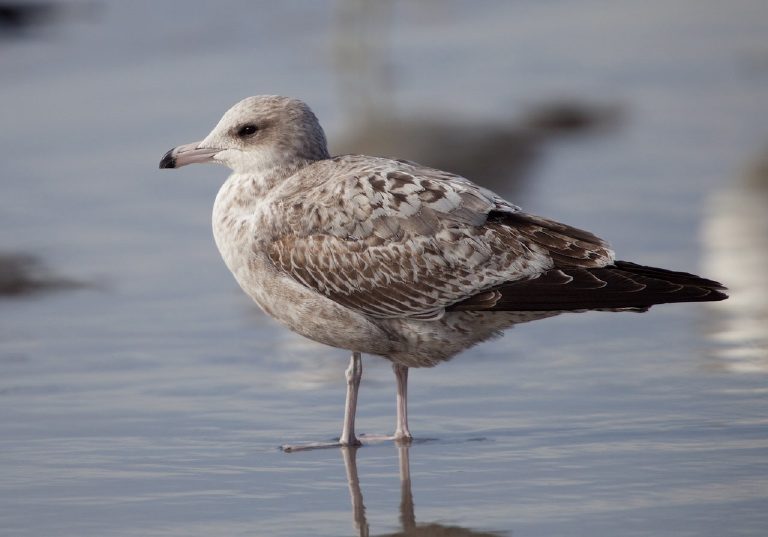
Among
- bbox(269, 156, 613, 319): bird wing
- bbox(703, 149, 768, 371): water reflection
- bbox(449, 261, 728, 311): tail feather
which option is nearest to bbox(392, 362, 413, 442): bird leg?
bbox(269, 156, 613, 319): bird wing

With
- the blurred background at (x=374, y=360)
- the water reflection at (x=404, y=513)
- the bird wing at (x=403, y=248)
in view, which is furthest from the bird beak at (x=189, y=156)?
the water reflection at (x=404, y=513)

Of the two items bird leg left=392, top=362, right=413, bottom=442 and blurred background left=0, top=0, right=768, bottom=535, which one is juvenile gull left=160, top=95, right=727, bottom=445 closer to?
bird leg left=392, top=362, right=413, bottom=442

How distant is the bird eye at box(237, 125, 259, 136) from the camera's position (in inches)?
265

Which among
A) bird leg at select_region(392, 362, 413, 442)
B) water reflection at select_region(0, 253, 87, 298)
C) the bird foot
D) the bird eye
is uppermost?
the bird eye

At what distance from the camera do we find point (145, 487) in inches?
219

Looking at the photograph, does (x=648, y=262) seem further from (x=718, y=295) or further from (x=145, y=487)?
(x=145, y=487)

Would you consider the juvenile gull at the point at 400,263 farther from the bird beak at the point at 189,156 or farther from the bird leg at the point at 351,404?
the bird beak at the point at 189,156

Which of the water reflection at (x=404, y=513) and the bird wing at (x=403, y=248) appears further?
the bird wing at (x=403, y=248)

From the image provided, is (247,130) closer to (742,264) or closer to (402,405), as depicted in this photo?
(402,405)

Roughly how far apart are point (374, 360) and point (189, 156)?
5.66 ft

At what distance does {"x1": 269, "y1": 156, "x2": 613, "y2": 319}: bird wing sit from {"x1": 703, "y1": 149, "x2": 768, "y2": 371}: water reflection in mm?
1497

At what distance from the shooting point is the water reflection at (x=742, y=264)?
736 centimetres

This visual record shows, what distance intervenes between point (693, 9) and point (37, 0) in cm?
1199

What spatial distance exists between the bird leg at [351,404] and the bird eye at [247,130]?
126 centimetres
